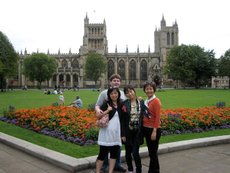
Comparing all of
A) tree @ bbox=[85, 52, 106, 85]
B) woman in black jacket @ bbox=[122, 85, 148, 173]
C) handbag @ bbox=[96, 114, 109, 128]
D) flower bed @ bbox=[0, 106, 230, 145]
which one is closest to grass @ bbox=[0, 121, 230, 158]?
flower bed @ bbox=[0, 106, 230, 145]

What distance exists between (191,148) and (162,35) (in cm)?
8720

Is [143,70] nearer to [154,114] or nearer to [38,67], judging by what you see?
[38,67]

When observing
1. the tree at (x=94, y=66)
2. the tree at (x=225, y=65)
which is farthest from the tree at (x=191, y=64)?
the tree at (x=94, y=66)

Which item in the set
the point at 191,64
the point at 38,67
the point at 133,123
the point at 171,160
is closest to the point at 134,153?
the point at 133,123

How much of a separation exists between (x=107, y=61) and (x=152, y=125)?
88819 millimetres

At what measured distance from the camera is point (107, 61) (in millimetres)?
93938

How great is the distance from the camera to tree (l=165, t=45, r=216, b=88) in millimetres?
65938

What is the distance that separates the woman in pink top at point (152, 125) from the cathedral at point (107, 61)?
83850 millimetres

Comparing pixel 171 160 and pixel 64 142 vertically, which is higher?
pixel 64 142

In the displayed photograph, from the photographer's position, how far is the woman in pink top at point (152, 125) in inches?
220

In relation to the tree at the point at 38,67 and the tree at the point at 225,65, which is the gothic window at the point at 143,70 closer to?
the tree at the point at 225,65

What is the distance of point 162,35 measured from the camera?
92.0 meters

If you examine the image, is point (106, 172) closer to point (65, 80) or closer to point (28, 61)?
point (28, 61)

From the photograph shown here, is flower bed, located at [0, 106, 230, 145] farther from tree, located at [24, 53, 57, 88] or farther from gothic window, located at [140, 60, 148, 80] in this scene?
gothic window, located at [140, 60, 148, 80]
